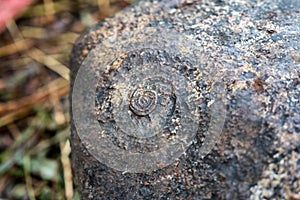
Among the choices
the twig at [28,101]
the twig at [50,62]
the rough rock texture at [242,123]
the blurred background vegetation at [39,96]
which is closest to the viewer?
the rough rock texture at [242,123]

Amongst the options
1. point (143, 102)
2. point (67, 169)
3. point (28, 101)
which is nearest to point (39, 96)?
point (28, 101)

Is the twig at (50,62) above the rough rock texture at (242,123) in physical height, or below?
below

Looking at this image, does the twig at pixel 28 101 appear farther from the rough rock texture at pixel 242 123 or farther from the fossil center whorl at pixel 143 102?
the fossil center whorl at pixel 143 102

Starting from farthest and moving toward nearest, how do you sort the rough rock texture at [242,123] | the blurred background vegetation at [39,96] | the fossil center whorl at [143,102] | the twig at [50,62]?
the twig at [50,62] → the blurred background vegetation at [39,96] → the fossil center whorl at [143,102] → the rough rock texture at [242,123]

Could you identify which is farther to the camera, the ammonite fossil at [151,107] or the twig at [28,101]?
the twig at [28,101]

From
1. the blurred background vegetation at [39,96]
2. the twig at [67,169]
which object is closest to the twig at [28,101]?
the blurred background vegetation at [39,96]

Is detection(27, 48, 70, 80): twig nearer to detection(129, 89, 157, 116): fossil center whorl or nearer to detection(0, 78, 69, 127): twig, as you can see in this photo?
detection(0, 78, 69, 127): twig

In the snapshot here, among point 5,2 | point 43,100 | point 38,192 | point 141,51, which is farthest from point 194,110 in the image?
point 5,2

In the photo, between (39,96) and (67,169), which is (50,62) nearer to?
(39,96)
